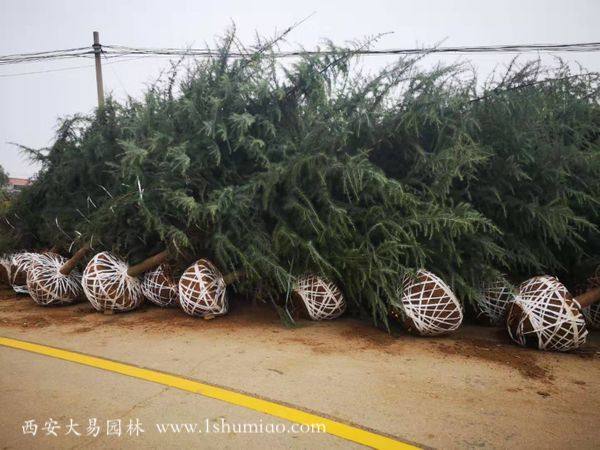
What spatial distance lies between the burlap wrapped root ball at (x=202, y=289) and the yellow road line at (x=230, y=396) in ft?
3.57

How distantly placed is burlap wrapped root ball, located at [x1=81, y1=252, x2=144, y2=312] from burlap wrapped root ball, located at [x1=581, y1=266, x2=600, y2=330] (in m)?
5.09

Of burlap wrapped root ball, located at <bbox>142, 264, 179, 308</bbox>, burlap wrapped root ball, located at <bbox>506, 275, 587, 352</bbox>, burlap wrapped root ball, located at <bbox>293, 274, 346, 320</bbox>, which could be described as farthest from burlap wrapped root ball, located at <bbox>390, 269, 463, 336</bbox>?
burlap wrapped root ball, located at <bbox>142, 264, 179, 308</bbox>

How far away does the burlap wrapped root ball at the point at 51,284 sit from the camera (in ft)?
16.5

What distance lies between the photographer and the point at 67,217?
5824 millimetres

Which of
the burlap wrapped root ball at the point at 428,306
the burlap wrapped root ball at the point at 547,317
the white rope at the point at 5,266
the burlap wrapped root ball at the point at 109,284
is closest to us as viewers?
the burlap wrapped root ball at the point at 547,317

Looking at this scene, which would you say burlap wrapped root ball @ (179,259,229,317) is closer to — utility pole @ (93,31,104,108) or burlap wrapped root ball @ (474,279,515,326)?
burlap wrapped root ball @ (474,279,515,326)

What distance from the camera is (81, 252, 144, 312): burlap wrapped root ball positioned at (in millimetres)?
4523

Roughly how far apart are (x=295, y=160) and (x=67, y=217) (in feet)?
12.6

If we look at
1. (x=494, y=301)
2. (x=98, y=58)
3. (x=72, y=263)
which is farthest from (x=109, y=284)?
(x=98, y=58)

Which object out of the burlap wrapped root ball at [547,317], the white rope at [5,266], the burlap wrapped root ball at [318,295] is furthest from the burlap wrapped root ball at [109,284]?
the burlap wrapped root ball at [547,317]

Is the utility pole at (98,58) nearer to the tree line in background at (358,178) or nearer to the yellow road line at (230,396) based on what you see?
the tree line in background at (358,178)

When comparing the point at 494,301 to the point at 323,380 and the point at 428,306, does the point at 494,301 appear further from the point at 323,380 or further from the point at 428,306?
the point at 323,380

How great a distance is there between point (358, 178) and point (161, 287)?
2663 mm

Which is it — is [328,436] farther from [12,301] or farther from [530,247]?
[12,301]
